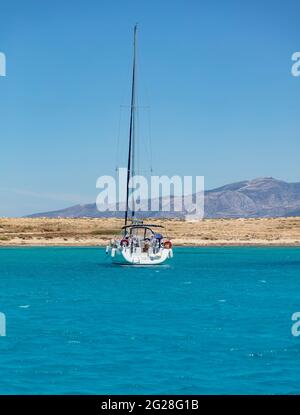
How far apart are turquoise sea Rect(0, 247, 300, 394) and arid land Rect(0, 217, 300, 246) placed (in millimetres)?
83946

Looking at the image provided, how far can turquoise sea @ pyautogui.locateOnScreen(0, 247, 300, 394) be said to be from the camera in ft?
92.4

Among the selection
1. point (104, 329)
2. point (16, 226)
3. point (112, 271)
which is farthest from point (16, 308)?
point (16, 226)

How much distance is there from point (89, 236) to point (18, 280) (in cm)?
8813

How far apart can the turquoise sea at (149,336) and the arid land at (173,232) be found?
8395 centimetres

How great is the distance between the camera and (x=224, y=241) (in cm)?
16212

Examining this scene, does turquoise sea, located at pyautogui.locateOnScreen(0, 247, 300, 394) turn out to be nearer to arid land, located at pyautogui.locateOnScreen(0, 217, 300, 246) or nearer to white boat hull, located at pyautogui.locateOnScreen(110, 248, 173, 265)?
white boat hull, located at pyautogui.locateOnScreen(110, 248, 173, 265)

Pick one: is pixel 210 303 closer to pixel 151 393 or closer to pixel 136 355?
pixel 136 355

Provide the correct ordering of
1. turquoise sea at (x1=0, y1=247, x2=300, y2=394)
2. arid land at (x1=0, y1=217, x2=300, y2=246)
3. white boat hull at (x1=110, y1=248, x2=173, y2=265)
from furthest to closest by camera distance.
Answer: arid land at (x1=0, y1=217, x2=300, y2=246) < white boat hull at (x1=110, y1=248, x2=173, y2=265) < turquoise sea at (x1=0, y1=247, x2=300, y2=394)

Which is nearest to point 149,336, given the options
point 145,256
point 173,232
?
point 145,256

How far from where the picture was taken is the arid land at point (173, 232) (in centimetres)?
15788

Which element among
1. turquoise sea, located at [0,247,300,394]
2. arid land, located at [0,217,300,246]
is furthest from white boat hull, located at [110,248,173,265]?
arid land, located at [0,217,300,246]

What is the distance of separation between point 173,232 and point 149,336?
132 m

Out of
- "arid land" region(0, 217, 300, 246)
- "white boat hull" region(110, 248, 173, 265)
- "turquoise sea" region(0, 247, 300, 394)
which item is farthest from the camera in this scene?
"arid land" region(0, 217, 300, 246)

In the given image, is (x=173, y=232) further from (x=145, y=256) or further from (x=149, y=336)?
(x=149, y=336)
